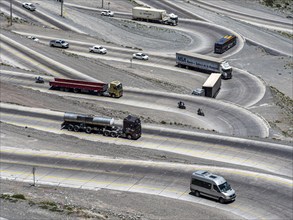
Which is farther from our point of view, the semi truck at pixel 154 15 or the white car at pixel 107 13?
the white car at pixel 107 13

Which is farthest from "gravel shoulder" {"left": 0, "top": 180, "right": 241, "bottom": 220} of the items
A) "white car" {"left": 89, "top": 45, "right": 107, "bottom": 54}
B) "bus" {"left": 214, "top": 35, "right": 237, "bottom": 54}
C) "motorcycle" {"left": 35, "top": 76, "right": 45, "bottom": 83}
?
"bus" {"left": 214, "top": 35, "right": 237, "bottom": 54}

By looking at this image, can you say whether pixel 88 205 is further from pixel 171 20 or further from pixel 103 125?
pixel 171 20

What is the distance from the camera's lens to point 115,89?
112688mm

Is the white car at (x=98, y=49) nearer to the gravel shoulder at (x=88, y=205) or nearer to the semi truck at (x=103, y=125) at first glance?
the semi truck at (x=103, y=125)

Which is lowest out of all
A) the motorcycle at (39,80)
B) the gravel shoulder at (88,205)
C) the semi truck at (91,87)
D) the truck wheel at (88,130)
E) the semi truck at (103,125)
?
the motorcycle at (39,80)

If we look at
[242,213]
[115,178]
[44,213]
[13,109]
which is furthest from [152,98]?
[44,213]

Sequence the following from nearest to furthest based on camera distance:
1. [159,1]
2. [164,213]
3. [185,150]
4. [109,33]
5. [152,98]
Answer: [164,213], [185,150], [152,98], [109,33], [159,1]

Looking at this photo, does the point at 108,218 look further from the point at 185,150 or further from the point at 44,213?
the point at 185,150

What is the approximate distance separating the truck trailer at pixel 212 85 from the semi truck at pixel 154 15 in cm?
4886

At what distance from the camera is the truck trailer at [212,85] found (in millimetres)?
122688

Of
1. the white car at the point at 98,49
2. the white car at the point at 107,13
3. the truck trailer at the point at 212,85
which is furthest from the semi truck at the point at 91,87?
the white car at the point at 107,13

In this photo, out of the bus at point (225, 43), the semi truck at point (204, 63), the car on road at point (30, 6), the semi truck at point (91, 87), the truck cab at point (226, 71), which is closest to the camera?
the semi truck at point (91, 87)

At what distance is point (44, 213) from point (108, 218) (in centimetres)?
566

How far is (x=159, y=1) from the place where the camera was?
198375 mm
